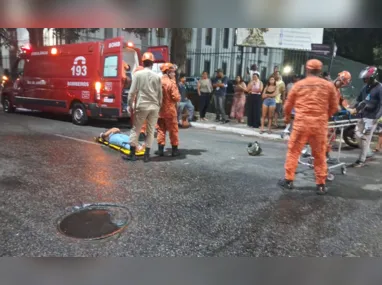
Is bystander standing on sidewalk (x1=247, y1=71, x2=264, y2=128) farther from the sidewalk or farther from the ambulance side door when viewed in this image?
the ambulance side door

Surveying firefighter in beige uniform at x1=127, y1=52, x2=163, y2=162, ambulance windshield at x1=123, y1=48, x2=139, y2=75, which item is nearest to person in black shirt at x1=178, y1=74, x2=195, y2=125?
ambulance windshield at x1=123, y1=48, x2=139, y2=75

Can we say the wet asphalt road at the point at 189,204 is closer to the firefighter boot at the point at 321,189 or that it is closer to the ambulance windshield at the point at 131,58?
the firefighter boot at the point at 321,189

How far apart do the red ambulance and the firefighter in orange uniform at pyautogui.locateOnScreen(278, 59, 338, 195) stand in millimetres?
5670

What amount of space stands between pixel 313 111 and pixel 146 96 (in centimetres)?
267

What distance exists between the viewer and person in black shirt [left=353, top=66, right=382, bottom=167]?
5.72 meters

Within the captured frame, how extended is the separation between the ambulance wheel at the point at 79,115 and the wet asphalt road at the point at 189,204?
2942mm

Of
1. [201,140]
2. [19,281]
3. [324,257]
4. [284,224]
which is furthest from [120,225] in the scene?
[201,140]

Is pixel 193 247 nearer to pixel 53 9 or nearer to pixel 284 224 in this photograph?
pixel 284 224

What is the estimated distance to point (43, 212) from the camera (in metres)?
3.69

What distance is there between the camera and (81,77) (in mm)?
9547

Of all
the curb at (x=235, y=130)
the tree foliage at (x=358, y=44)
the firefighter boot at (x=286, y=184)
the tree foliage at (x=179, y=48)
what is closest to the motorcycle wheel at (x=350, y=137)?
the curb at (x=235, y=130)

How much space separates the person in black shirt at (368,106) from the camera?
18.8 feet

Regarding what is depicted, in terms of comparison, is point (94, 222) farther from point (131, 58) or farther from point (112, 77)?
point (131, 58)

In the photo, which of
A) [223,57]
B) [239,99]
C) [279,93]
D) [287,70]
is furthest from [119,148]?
[223,57]
